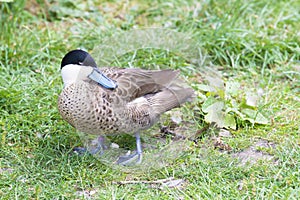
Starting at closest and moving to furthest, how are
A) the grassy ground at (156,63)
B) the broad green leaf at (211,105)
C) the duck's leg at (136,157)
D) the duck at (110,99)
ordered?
1. the grassy ground at (156,63)
2. the duck at (110,99)
3. the duck's leg at (136,157)
4. the broad green leaf at (211,105)

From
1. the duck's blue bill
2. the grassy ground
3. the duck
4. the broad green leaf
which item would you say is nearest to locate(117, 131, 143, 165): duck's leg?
the duck

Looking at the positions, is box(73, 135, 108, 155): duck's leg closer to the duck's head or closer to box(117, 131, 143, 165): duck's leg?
box(117, 131, 143, 165): duck's leg

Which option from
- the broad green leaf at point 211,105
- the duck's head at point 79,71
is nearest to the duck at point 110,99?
the duck's head at point 79,71

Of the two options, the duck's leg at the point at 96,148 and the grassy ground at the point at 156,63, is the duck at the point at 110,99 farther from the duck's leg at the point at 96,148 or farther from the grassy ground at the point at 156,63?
the grassy ground at the point at 156,63

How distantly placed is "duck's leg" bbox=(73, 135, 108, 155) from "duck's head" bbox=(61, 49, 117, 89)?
486 mm

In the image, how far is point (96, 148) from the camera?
14.3 feet

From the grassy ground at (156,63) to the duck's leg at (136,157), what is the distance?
6.4 inches

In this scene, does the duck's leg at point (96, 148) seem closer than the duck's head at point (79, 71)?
No

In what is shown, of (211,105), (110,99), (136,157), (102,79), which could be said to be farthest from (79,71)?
(211,105)

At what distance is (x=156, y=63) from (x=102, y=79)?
4.28ft

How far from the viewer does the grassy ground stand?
A: 391 centimetres

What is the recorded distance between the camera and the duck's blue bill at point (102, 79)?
4.12 metres

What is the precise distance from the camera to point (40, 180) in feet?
13.1

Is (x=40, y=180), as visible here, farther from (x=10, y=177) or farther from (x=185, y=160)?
(x=185, y=160)
